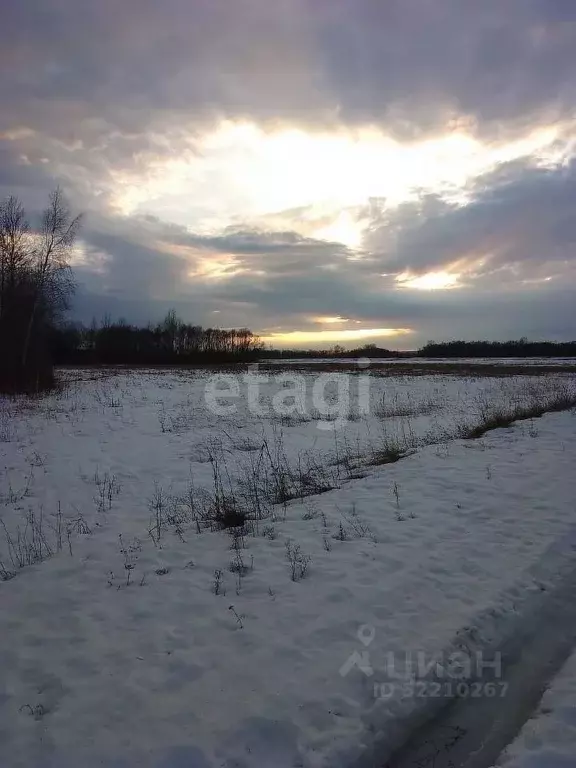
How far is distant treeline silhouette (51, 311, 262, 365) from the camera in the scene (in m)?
78.1

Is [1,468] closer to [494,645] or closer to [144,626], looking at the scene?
[144,626]

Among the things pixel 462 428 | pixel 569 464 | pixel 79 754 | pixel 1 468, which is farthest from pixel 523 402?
pixel 79 754

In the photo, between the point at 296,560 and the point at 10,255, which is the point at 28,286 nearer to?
the point at 10,255

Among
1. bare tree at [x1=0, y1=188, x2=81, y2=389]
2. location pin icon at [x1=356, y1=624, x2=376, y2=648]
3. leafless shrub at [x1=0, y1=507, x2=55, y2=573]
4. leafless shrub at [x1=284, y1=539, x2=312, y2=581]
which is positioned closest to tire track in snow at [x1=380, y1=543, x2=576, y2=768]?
location pin icon at [x1=356, y1=624, x2=376, y2=648]

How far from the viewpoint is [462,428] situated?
564 inches

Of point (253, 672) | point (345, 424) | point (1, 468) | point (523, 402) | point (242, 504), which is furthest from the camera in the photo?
point (523, 402)

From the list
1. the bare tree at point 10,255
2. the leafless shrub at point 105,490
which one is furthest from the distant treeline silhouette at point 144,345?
the leafless shrub at point 105,490

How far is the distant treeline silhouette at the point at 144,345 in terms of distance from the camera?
78125 millimetres

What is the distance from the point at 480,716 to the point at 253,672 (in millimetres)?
1757

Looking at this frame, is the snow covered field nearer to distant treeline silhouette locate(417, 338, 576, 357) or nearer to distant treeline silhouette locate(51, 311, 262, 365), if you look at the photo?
distant treeline silhouette locate(51, 311, 262, 365)

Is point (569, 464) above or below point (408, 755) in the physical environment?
above

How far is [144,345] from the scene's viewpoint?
96875mm

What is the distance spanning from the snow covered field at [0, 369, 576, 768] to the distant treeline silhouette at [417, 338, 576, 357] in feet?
308

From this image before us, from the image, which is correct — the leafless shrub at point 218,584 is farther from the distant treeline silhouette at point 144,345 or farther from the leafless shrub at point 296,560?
the distant treeline silhouette at point 144,345
